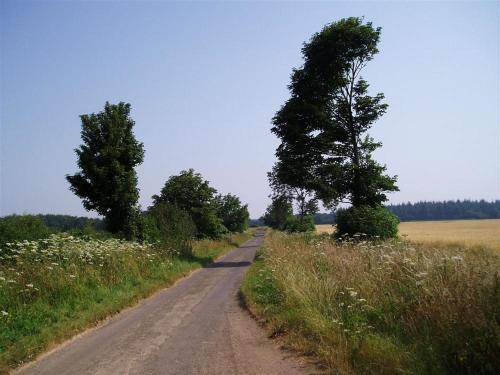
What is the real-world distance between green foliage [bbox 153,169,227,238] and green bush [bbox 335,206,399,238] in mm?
22554

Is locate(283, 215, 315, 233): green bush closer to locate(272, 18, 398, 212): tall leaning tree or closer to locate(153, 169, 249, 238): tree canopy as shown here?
locate(153, 169, 249, 238): tree canopy

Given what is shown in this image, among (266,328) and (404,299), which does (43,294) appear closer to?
(266,328)

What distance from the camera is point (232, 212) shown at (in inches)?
3356

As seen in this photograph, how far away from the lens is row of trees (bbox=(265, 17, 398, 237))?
2628 cm

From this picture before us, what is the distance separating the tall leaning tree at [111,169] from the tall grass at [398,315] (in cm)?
1641

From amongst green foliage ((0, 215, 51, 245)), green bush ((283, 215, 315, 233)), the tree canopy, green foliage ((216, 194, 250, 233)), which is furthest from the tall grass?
green foliage ((216, 194, 250, 233))

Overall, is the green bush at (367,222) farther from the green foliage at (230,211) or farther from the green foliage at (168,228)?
the green foliage at (230,211)

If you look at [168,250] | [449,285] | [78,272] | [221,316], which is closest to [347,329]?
[449,285]

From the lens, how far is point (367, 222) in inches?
905

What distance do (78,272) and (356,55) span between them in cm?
2145

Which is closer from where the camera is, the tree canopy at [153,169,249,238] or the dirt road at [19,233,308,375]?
the dirt road at [19,233,308,375]

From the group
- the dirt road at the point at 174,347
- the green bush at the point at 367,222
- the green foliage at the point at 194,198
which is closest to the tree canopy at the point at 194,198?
the green foliage at the point at 194,198

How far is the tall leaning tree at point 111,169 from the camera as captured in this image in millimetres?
24719

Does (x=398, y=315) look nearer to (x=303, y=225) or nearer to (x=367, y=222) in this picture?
(x=367, y=222)
